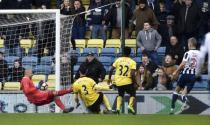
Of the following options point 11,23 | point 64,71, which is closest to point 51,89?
point 64,71

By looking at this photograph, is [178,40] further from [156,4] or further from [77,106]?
[77,106]


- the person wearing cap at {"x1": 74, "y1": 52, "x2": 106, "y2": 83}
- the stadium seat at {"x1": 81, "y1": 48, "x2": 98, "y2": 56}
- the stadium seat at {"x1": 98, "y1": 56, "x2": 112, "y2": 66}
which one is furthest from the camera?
the stadium seat at {"x1": 81, "y1": 48, "x2": 98, "y2": 56}

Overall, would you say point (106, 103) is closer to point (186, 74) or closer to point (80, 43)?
point (186, 74)

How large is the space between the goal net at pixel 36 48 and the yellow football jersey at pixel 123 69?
1.70 m

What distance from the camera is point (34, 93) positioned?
18688 millimetres

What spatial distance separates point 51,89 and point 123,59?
2.23 metres

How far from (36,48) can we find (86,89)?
242cm

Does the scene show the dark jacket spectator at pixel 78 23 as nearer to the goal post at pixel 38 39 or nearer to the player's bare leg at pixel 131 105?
the goal post at pixel 38 39

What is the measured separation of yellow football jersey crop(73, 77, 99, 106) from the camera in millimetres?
18234

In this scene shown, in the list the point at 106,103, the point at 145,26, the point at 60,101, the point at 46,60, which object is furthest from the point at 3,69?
the point at 145,26

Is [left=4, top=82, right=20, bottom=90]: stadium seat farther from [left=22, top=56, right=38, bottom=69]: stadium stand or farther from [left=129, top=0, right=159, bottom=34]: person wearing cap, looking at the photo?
[left=129, top=0, right=159, bottom=34]: person wearing cap

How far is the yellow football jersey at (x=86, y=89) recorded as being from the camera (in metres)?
18.2

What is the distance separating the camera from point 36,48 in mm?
20109

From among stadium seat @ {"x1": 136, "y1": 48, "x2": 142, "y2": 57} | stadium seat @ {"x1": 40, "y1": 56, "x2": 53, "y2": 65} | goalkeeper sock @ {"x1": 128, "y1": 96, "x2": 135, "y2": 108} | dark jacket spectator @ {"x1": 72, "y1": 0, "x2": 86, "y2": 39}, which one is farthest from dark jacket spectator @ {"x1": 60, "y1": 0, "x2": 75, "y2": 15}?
goalkeeper sock @ {"x1": 128, "y1": 96, "x2": 135, "y2": 108}
